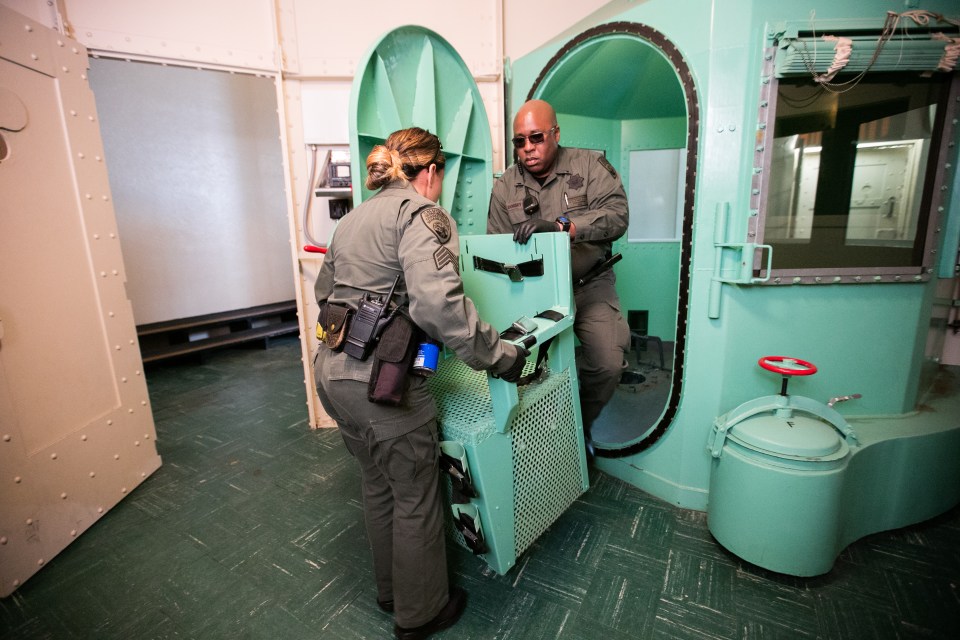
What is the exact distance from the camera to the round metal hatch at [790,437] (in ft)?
5.81

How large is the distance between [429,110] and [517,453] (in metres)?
1.88

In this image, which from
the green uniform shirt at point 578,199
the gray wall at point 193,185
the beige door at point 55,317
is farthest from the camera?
the gray wall at point 193,185

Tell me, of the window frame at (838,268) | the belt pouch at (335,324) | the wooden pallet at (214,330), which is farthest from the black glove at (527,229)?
the wooden pallet at (214,330)

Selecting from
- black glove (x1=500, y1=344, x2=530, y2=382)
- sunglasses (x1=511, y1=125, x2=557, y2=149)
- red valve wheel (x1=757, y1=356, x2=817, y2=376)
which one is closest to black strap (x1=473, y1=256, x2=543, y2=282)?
black glove (x1=500, y1=344, x2=530, y2=382)

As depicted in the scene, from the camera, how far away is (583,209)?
8.20 ft

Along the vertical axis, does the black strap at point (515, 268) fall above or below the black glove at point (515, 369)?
above

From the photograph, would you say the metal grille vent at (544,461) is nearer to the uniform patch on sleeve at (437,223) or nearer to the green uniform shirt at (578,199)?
the uniform patch on sleeve at (437,223)

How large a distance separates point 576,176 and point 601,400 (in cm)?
132

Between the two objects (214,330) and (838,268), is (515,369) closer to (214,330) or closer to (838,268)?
(838,268)

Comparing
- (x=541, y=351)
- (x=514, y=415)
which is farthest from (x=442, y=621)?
(x=541, y=351)

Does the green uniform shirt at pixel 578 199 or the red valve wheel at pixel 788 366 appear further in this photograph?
the green uniform shirt at pixel 578 199

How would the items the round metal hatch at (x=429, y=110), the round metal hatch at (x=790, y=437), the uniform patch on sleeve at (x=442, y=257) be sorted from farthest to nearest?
the round metal hatch at (x=429, y=110) < the round metal hatch at (x=790, y=437) < the uniform patch on sleeve at (x=442, y=257)

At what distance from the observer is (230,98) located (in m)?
5.53

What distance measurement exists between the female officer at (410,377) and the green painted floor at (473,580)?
368 mm
